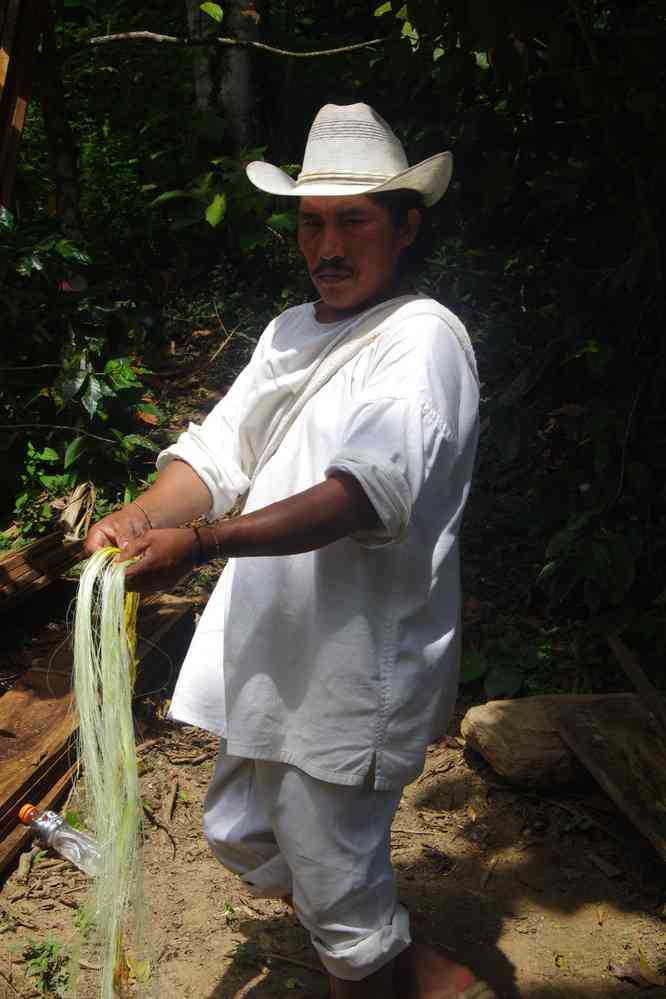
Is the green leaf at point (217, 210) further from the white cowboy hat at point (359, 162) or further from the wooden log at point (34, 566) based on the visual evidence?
the white cowboy hat at point (359, 162)

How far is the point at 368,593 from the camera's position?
6.73ft

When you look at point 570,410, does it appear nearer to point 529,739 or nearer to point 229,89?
point 529,739

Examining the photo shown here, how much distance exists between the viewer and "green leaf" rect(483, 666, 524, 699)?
398cm

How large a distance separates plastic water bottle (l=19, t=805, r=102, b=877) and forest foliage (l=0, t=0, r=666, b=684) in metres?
1.71

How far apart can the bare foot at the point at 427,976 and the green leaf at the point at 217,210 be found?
4316 mm

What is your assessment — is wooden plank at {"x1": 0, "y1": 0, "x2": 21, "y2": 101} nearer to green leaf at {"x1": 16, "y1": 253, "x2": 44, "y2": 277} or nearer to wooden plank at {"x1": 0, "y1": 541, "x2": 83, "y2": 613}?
green leaf at {"x1": 16, "y1": 253, "x2": 44, "y2": 277}

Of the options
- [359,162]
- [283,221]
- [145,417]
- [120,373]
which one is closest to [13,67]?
[120,373]

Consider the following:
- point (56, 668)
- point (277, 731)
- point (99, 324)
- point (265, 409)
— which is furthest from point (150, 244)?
point (277, 731)

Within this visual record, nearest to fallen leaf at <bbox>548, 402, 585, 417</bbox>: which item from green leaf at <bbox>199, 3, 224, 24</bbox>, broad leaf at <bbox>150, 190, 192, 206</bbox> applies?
green leaf at <bbox>199, 3, 224, 24</bbox>

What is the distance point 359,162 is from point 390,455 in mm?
702

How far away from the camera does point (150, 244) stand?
6621 millimetres

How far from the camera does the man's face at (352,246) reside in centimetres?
219

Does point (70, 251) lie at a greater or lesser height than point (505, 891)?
greater

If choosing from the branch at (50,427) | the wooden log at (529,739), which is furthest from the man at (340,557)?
the branch at (50,427)
